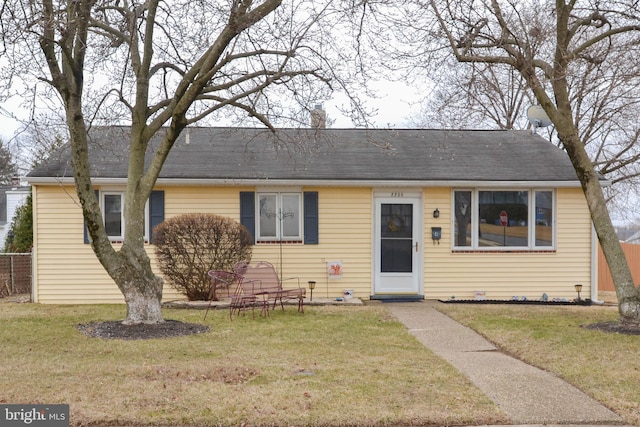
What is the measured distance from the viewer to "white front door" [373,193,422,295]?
14344 mm

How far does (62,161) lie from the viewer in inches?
559

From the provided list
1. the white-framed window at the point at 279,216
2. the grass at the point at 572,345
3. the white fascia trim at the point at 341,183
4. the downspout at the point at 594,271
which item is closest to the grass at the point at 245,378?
the grass at the point at 572,345

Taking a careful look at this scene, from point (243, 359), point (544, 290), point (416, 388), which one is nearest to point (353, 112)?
point (243, 359)

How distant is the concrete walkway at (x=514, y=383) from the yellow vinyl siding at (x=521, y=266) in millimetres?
3658

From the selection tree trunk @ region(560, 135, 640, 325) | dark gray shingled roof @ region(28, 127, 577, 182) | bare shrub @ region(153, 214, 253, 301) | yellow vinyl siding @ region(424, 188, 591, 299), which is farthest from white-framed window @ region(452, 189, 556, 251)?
bare shrub @ region(153, 214, 253, 301)

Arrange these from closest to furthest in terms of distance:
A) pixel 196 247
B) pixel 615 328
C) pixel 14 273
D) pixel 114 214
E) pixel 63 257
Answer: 1. pixel 615 328
2. pixel 196 247
3. pixel 63 257
4. pixel 114 214
5. pixel 14 273

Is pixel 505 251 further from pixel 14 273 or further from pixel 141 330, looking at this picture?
pixel 14 273

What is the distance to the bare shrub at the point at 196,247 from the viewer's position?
13039 mm

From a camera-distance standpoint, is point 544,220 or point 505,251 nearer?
point 505,251

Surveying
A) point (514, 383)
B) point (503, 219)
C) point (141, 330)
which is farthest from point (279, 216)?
point (514, 383)

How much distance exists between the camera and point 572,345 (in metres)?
8.97

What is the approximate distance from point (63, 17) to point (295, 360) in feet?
18.5

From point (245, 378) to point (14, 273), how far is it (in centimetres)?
1191

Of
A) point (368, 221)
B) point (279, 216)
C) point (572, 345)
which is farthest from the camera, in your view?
point (368, 221)
